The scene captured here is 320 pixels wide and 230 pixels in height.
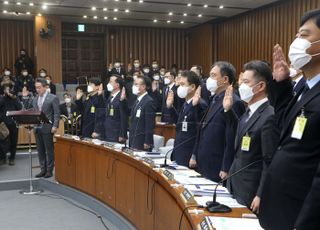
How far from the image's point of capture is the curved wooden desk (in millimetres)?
2504

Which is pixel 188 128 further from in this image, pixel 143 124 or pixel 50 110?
pixel 50 110

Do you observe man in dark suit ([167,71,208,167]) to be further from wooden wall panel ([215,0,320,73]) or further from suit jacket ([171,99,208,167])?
wooden wall panel ([215,0,320,73])

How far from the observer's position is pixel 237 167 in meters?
2.32

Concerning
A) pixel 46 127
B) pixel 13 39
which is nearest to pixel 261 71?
pixel 46 127

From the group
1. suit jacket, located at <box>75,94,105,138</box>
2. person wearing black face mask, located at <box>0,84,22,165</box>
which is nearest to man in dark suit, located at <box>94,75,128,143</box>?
suit jacket, located at <box>75,94,105,138</box>

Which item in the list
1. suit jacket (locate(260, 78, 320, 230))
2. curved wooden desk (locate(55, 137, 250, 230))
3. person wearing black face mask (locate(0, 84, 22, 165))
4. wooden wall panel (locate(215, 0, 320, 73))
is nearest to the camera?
suit jacket (locate(260, 78, 320, 230))

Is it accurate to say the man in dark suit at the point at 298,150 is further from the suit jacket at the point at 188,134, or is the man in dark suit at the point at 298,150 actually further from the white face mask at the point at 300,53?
the suit jacket at the point at 188,134

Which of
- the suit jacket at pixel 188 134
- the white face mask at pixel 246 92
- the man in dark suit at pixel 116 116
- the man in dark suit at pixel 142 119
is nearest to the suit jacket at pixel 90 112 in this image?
the man in dark suit at pixel 116 116

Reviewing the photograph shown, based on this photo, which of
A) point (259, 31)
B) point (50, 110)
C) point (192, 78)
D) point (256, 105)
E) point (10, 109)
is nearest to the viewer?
point (256, 105)

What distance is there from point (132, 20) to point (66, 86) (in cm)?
323

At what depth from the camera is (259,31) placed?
12.0 meters

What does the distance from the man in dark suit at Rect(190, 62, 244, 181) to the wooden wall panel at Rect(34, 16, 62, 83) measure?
1057cm

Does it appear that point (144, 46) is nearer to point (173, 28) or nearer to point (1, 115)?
point (173, 28)

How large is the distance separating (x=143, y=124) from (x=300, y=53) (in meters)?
3.21
